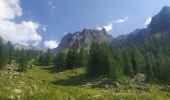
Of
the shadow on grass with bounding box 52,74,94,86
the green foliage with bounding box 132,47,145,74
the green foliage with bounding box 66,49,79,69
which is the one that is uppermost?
the green foliage with bounding box 66,49,79,69

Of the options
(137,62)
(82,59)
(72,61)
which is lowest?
(137,62)

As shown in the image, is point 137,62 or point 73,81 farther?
point 137,62

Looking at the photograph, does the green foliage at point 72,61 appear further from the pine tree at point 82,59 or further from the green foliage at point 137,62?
the green foliage at point 137,62

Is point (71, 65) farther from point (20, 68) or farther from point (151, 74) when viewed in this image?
point (151, 74)

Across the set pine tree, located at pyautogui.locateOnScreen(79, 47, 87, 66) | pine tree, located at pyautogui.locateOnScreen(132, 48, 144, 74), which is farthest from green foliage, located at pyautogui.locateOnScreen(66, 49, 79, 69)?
pine tree, located at pyautogui.locateOnScreen(132, 48, 144, 74)

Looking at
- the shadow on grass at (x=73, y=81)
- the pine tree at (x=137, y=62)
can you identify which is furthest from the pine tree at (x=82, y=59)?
the shadow on grass at (x=73, y=81)

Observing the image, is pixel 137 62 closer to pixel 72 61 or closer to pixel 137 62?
pixel 137 62

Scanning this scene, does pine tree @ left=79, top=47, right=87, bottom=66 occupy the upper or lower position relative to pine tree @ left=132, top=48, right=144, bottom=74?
upper

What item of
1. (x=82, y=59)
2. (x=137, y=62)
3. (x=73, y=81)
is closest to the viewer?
(x=73, y=81)

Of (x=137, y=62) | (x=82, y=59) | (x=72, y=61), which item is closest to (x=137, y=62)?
(x=137, y=62)

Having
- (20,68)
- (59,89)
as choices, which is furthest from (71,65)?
(59,89)

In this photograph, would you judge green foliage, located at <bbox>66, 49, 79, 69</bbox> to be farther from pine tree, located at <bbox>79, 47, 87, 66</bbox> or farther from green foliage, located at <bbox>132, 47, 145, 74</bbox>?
green foliage, located at <bbox>132, 47, 145, 74</bbox>

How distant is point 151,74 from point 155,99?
85.5 m

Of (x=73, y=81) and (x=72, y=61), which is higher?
(x=72, y=61)
